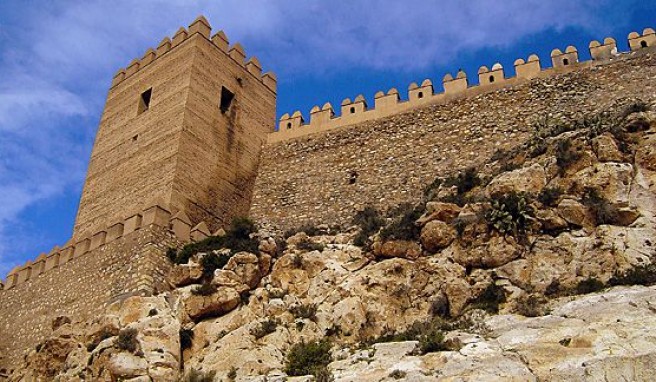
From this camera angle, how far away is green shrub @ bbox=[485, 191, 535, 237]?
14.0m

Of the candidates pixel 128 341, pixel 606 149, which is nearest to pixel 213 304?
pixel 128 341

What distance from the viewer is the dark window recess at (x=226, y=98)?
21422mm

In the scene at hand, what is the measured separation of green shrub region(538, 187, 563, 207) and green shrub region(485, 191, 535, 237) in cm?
30

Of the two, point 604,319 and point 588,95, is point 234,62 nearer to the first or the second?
point 588,95

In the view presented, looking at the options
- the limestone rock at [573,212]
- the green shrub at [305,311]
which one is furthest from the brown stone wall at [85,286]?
the limestone rock at [573,212]

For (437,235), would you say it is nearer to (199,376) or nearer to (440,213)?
(440,213)

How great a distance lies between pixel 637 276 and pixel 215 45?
14.1 m

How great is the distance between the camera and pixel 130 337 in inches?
546

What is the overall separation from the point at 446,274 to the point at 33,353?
8909 millimetres

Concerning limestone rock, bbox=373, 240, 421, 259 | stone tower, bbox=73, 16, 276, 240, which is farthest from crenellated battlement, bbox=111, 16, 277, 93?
limestone rock, bbox=373, 240, 421, 259

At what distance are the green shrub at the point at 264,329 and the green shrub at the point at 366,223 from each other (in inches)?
120

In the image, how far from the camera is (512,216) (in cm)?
1410

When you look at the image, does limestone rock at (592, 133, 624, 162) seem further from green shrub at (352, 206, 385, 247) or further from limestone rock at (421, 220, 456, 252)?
green shrub at (352, 206, 385, 247)

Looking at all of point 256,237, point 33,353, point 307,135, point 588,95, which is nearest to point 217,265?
point 256,237
